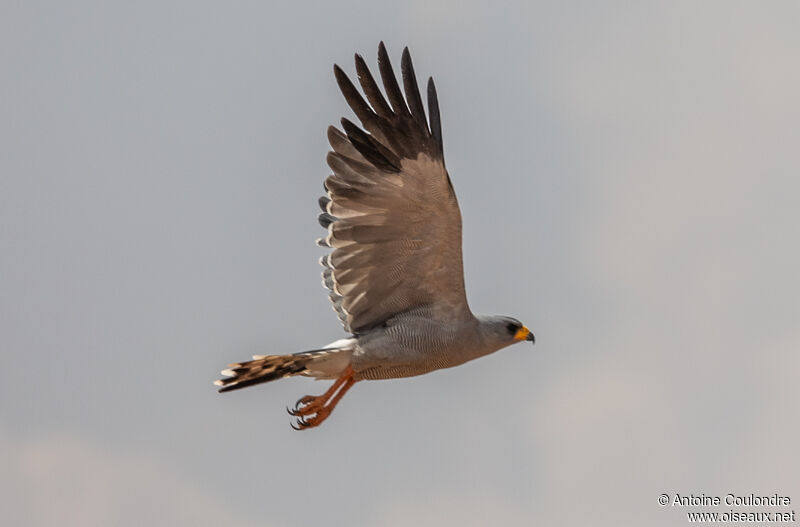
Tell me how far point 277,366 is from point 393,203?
100 inches

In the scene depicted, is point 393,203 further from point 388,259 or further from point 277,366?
point 277,366

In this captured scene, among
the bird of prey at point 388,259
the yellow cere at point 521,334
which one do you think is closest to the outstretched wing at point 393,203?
the bird of prey at point 388,259

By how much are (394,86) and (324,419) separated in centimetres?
435

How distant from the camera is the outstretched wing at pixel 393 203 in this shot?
18.7 meters

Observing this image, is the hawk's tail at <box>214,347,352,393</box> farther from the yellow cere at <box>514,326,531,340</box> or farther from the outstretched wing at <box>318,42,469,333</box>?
the yellow cere at <box>514,326,531,340</box>

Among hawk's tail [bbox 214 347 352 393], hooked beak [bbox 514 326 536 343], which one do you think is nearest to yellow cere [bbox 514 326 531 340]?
hooked beak [bbox 514 326 536 343]

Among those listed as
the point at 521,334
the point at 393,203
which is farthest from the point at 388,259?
the point at 521,334

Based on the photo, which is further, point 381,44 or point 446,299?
point 446,299

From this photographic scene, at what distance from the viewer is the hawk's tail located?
64.0ft

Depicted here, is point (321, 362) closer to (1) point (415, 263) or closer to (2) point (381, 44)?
(1) point (415, 263)

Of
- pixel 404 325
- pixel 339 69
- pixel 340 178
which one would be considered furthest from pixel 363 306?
pixel 339 69

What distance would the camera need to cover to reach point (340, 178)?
1902 centimetres

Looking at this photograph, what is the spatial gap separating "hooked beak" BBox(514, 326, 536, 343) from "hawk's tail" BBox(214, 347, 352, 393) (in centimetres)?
209

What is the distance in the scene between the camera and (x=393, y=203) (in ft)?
61.9
